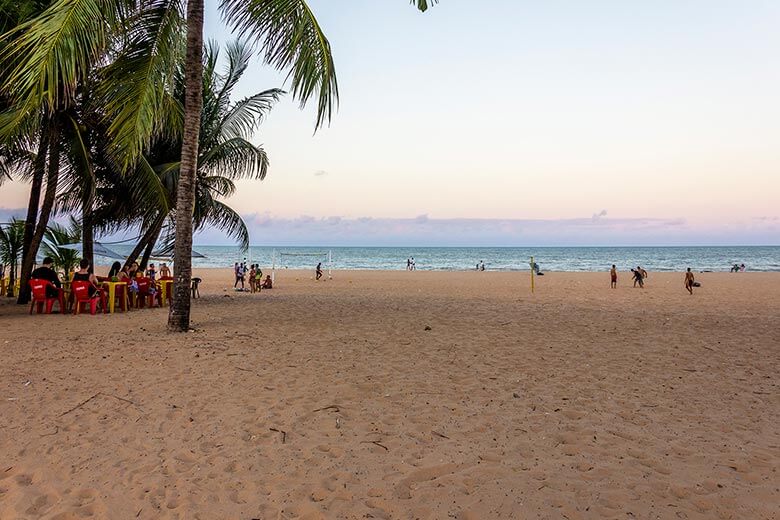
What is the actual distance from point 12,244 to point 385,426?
16.5m

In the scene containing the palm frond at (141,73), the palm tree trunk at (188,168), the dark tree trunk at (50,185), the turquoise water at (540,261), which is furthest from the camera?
the turquoise water at (540,261)

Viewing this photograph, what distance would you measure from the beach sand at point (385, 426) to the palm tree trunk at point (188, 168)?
24.9 inches

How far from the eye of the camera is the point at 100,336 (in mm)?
7824

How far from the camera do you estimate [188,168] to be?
8016mm

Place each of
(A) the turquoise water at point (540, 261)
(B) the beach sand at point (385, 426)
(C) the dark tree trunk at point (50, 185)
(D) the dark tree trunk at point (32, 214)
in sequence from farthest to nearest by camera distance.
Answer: (A) the turquoise water at point (540, 261) → (D) the dark tree trunk at point (32, 214) → (C) the dark tree trunk at point (50, 185) → (B) the beach sand at point (385, 426)

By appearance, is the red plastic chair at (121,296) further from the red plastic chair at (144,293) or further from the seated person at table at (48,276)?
the seated person at table at (48,276)

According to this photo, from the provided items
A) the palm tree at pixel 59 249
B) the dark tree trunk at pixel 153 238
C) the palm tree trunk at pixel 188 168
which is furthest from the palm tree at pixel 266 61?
the palm tree at pixel 59 249

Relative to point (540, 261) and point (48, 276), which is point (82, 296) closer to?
point (48, 276)

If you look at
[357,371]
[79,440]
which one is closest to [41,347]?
[79,440]

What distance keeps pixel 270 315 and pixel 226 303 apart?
356cm

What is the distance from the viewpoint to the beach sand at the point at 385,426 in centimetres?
307

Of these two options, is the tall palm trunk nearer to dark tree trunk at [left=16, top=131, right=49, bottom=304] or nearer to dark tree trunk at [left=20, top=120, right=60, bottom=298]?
dark tree trunk at [left=20, top=120, right=60, bottom=298]

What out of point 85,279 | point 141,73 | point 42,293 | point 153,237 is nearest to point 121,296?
point 85,279

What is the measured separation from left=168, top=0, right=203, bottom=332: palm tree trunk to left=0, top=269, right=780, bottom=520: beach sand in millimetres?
632
